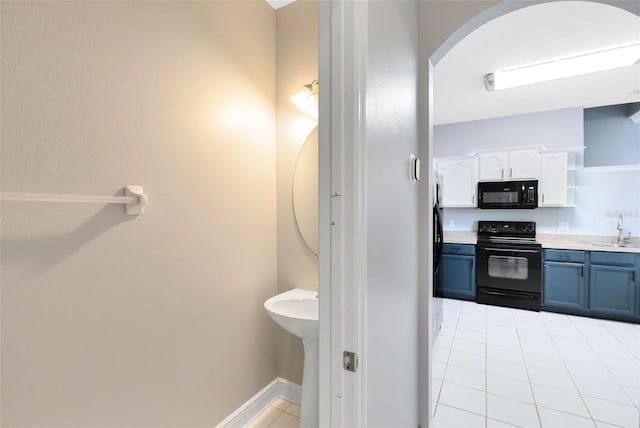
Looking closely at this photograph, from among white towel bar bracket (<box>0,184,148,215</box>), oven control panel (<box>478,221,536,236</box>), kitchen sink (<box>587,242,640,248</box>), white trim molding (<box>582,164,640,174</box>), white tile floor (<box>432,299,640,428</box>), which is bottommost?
white tile floor (<box>432,299,640,428</box>)

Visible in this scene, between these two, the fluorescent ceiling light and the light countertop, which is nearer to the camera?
the fluorescent ceiling light

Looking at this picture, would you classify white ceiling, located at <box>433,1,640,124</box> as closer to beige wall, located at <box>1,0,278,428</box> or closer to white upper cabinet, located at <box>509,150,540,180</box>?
white upper cabinet, located at <box>509,150,540,180</box>

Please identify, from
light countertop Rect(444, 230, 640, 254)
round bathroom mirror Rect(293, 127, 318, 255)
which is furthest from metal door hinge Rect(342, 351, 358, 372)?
light countertop Rect(444, 230, 640, 254)

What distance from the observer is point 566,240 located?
388 centimetres

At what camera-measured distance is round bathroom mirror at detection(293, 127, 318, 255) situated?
5.86 ft

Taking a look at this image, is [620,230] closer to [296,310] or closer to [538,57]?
[538,57]

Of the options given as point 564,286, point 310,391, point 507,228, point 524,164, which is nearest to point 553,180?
point 524,164

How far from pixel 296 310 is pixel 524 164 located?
155 inches

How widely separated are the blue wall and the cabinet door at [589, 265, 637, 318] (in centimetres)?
149

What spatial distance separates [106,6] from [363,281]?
4.52 ft

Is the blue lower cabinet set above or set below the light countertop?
below

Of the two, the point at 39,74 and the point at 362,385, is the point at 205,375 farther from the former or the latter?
the point at 39,74

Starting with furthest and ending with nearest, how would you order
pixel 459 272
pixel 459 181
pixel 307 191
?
1. pixel 459 181
2. pixel 459 272
3. pixel 307 191

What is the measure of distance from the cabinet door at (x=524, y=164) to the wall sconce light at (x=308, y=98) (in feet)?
11.6
